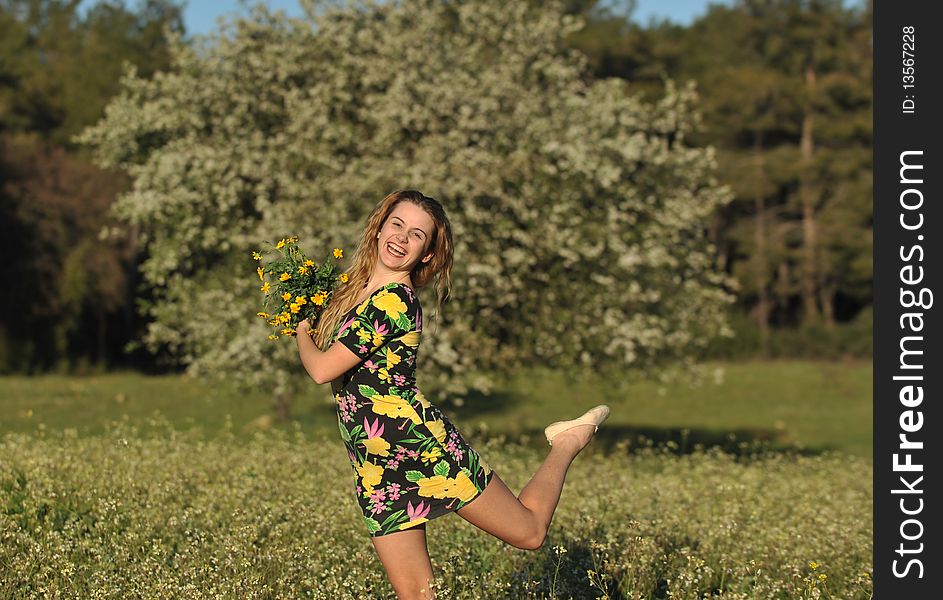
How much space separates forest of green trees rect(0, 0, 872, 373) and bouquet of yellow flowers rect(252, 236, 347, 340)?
135ft

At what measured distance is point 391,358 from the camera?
562cm

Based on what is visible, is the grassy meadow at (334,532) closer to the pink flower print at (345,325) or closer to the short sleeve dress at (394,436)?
the short sleeve dress at (394,436)

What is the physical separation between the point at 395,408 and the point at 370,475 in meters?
0.36

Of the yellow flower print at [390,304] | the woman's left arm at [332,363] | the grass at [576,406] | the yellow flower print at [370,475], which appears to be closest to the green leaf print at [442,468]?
the yellow flower print at [370,475]

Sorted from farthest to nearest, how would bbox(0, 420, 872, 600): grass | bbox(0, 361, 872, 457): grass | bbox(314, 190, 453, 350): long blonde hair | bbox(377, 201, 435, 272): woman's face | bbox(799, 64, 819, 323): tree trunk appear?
bbox(799, 64, 819, 323): tree trunk, bbox(0, 361, 872, 457): grass, bbox(0, 420, 872, 600): grass, bbox(314, 190, 453, 350): long blonde hair, bbox(377, 201, 435, 272): woman's face

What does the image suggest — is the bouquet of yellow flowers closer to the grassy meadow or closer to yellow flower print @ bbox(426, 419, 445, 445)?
yellow flower print @ bbox(426, 419, 445, 445)

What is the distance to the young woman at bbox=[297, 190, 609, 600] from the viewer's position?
5551 millimetres

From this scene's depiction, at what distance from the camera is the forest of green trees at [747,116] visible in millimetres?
53688

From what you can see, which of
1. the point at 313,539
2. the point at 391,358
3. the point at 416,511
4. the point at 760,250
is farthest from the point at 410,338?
the point at 760,250

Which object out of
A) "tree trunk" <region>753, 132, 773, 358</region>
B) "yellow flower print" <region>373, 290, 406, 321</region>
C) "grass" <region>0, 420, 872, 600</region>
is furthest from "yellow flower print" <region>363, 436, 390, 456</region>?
"tree trunk" <region>753, 132, 773, 358</region>

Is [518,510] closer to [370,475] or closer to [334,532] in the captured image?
[370,475]

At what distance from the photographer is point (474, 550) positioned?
820cm

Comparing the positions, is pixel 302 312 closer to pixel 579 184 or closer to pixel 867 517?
pixel 867 517
